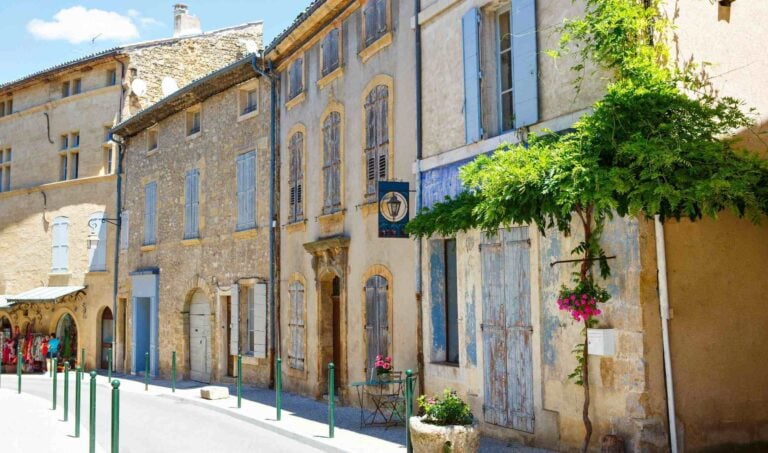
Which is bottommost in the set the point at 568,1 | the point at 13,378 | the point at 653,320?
the point at 13,378

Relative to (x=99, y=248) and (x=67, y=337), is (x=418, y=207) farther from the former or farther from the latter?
(x=67, y=337)

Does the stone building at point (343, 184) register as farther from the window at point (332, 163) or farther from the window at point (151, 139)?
the window at point (151, 139)

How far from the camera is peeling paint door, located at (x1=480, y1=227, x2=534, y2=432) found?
8250 mm

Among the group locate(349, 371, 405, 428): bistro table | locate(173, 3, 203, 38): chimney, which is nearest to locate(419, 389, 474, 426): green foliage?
locate(349, 371, 405, 428): bistro table

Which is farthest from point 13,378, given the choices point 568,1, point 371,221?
point 568,1

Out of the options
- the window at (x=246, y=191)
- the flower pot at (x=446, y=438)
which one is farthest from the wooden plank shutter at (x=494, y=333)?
the window at (x=246, y=191)

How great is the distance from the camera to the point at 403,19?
11.1m

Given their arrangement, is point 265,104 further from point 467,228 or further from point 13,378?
point 13,378

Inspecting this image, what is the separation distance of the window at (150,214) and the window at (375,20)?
34.6 feet

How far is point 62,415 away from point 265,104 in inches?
284

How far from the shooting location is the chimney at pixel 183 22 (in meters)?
26.2

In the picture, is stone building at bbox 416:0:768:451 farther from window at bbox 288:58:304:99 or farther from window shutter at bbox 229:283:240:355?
window shutter at bbox 229:283:240:355

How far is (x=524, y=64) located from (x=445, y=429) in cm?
395

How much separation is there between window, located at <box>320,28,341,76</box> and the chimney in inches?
538
